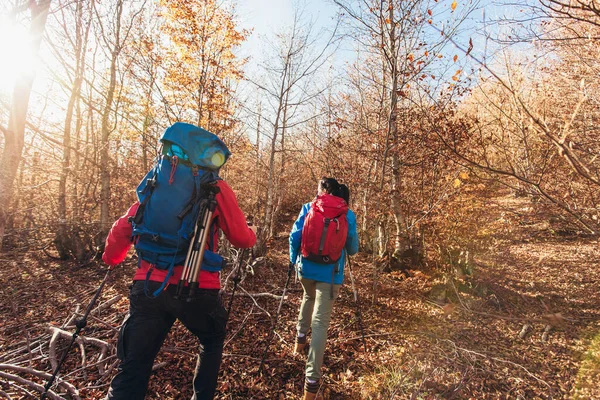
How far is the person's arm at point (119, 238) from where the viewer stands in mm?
2164

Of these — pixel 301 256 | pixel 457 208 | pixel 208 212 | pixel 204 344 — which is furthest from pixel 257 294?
pixel 457 208

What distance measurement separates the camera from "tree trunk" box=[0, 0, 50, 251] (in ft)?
8.20

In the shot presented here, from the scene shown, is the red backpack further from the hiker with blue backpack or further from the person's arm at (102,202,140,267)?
the person's arm at (102,202,140,267)

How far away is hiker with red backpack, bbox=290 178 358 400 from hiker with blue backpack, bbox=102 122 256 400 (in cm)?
113

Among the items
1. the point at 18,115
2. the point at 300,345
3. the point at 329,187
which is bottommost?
the point at 300,345

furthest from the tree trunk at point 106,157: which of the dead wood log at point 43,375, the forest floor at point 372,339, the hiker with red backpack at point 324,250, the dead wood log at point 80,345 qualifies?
the hiker with red backpack at point 324,250

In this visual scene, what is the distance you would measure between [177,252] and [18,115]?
1965mm

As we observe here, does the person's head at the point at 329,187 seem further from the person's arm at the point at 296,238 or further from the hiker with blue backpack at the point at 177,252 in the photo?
the hiker with blue backpack at the point at 177,252

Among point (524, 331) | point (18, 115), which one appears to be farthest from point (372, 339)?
point (18, 115)

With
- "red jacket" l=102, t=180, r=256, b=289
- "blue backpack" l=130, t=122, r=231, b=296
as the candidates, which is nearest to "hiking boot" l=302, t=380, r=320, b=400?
"red jacket" l=102, t=180, r=256, b=289

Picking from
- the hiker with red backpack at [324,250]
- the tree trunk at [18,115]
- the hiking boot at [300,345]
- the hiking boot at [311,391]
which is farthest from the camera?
the hiking boot at [300,345]

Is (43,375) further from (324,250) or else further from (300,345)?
(324,250)

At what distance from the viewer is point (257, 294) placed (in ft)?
16.6

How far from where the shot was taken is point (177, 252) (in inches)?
80.2
